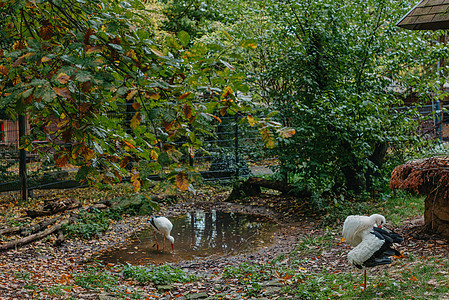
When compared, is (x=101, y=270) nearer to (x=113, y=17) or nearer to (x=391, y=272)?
(x=391, y=272)

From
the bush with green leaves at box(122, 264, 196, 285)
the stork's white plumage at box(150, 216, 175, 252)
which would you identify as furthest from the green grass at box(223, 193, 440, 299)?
the stork's white plumage at box(150, 216, 175, 252)

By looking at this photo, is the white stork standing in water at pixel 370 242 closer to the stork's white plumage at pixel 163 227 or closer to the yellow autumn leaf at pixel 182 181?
the yellow autumn leaf at pixel 182 181

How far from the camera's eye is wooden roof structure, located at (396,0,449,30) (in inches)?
217

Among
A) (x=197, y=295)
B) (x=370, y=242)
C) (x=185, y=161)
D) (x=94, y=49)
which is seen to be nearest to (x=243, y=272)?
(x=197, y=295)

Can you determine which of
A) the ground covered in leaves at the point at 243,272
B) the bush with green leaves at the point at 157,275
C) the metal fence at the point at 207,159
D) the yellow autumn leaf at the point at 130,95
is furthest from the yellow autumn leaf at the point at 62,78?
the metal fence at the point at 207,159

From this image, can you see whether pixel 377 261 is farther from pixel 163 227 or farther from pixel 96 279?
pixel 163 227

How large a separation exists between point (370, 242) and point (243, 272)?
6.70 ft

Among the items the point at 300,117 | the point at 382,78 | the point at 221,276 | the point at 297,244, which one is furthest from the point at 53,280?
the point at 382,78

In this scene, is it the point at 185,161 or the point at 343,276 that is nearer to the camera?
the point at 343,276

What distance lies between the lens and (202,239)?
7727 millimetres

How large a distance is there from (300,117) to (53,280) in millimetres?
5540

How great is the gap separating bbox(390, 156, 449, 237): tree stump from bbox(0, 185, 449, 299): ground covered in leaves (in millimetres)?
219

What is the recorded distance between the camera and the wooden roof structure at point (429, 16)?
5.50m

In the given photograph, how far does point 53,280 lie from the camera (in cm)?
525
